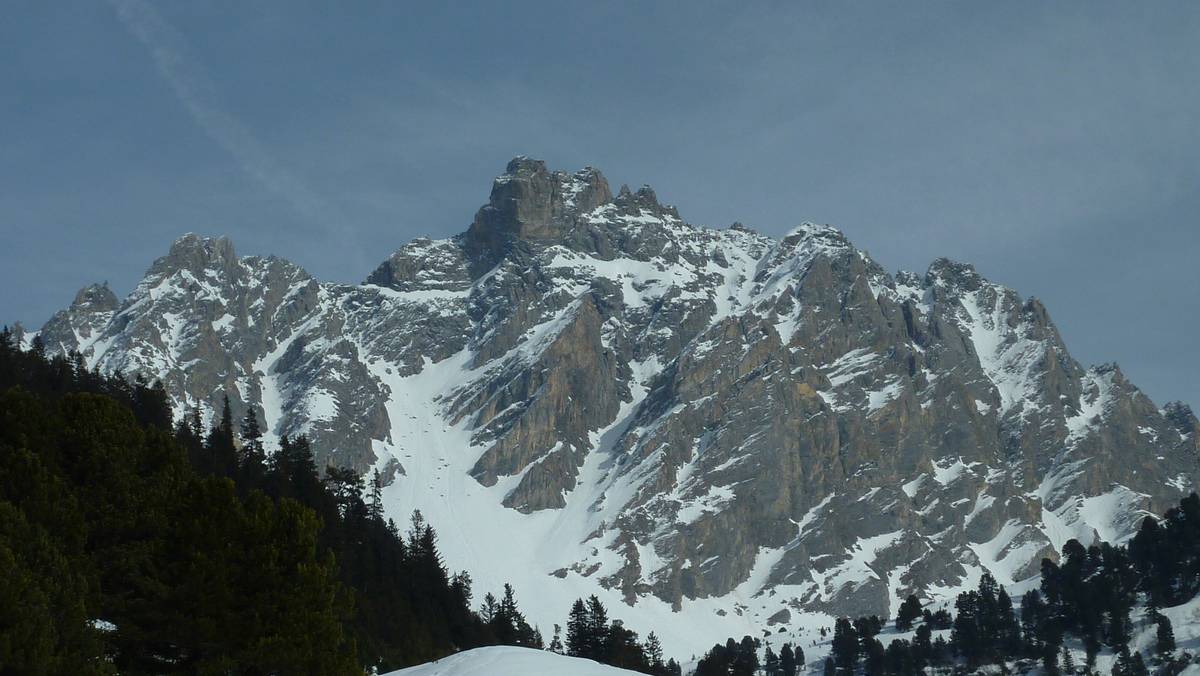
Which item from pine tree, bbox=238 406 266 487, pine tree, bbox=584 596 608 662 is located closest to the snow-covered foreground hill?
pine tree, bbox=238 406 266 487

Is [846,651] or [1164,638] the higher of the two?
[846,651]

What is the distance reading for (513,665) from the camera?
39.7 metres

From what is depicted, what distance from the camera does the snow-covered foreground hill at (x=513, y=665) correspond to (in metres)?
39.3

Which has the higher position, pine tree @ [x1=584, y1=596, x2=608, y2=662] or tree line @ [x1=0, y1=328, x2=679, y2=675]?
pine tree @ [x1=584, y1=596, x2=608, y2=662]

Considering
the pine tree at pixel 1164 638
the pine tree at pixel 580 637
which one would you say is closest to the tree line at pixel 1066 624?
the pine tree at pixel 1164 638

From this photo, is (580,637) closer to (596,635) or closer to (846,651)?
(596,635)

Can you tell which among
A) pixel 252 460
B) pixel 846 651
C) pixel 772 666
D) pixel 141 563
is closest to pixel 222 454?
pixel 252 460

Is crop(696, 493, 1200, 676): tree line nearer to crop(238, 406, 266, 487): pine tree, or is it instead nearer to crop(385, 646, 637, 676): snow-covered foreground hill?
crop(238, 406, 266, 487): pine tree

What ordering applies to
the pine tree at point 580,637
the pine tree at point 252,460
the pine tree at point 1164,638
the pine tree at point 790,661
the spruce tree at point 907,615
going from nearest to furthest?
the pine tree at point 252,460 → the pine tree at point 580,637 → the pine tree at point 1164,638 → the pine tree at point 790,661 → the spruce tree at point 907,615

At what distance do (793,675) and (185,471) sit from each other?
440 ft

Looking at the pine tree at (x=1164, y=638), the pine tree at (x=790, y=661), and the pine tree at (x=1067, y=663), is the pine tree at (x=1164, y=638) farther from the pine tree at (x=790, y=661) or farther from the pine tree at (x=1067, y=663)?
the pine tree at (x=790, y=661)

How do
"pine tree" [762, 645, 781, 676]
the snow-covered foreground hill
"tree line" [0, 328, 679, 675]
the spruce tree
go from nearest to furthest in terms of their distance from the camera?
"tree line" [0, 328, 679, 675]
the snow-covered foreground hill
"pine tree" [762, 645, 781, 676]
the spruce tree

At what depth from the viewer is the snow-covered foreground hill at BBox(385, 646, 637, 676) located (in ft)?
129

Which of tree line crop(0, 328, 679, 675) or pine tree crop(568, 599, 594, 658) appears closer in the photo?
tree line crop(0, 328, 679, 675)
